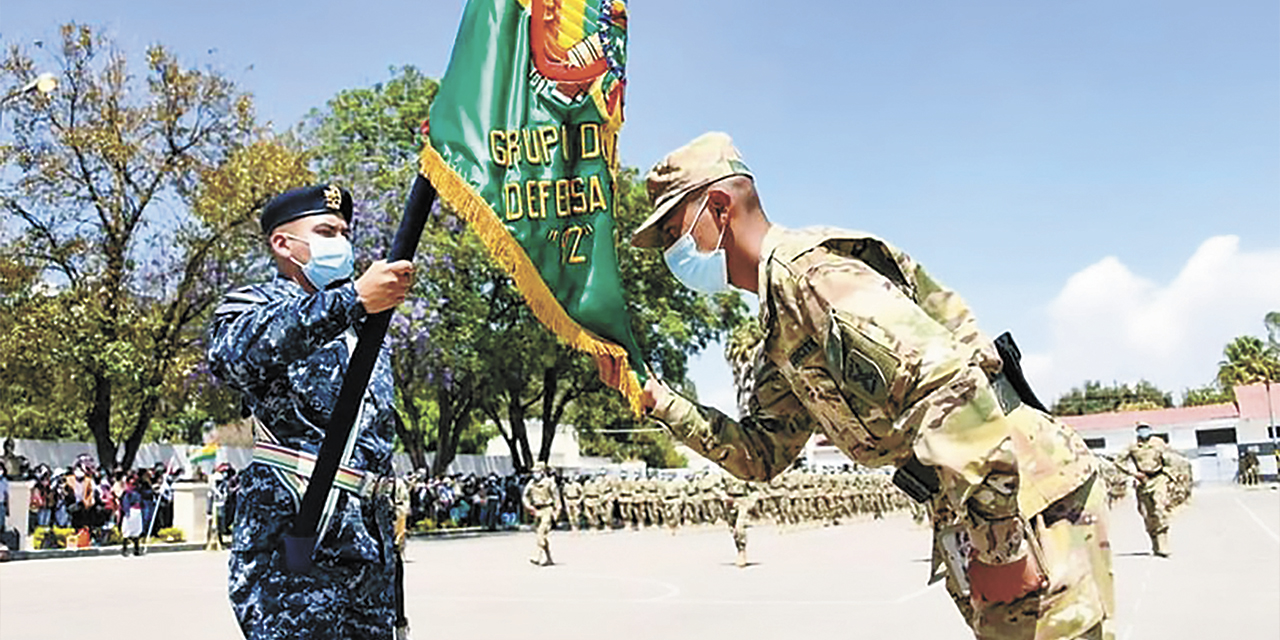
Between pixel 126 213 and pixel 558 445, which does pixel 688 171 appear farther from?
pixel 558 445

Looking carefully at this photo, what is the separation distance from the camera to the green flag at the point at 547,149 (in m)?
3.84

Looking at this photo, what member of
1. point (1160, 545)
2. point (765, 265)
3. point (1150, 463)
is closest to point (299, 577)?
point (765, 265)

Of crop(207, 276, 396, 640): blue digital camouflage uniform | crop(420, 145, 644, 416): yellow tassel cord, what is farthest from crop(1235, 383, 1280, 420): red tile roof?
crop(207, 276, 396, 640): blue digital camouflage uniform

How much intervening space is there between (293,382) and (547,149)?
1260 mm

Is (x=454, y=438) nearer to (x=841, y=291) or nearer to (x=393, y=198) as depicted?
(x=393, y=198)

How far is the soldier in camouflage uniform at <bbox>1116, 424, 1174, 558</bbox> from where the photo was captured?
51.2ft

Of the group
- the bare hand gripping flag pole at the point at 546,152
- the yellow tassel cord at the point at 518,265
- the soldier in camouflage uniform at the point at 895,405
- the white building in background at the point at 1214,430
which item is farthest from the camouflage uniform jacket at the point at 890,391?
the white building in background at the point at 1214,430

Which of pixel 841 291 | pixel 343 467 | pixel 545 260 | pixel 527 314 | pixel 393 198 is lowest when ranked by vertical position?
pixel 343 467

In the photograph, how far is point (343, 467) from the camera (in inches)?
127

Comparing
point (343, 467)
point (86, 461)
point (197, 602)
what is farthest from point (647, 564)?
point (343, 467)

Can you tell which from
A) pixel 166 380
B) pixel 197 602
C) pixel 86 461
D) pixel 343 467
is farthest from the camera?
pixel 166 380

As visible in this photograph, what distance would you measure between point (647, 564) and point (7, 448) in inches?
583

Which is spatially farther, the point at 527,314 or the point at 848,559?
the point at 527,314

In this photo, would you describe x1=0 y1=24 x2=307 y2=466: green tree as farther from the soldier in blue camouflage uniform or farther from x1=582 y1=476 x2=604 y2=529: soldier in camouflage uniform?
the soldier in blue camouflage uniform
